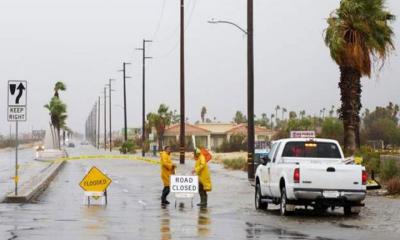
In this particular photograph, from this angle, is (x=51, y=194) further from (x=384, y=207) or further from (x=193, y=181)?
(x=384, y=207)

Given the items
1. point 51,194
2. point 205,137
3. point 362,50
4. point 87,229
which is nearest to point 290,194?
point 87,229

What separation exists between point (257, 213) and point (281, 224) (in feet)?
10.3

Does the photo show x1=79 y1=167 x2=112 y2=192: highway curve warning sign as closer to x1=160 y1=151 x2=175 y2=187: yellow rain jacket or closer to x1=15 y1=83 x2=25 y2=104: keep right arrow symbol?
x1=160 y1=151 x2=175 y2=187: yellow rain jacket

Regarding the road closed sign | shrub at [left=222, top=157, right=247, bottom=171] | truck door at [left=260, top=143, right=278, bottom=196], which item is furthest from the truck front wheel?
shrub at [left=222, top=157, right=247, bottom=171]

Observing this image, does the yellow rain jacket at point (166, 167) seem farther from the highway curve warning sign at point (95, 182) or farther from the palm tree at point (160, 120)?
the palm tree at point (160, 120)

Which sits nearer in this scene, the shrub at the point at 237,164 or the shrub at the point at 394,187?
the shrub at the point at 394,187

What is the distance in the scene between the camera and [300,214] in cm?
2106

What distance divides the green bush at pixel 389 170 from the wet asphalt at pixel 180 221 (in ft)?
15.5

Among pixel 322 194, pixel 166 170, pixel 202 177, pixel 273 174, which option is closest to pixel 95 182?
pixel 166 170

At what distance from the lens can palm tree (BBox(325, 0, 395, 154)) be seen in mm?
38719

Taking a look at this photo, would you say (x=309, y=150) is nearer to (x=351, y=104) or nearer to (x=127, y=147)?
(x=351, y=104)

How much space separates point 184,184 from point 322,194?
17.1 ft

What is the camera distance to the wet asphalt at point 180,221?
15672 mm

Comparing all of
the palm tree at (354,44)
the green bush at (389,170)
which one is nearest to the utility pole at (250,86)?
the palm tree at (354,44)
